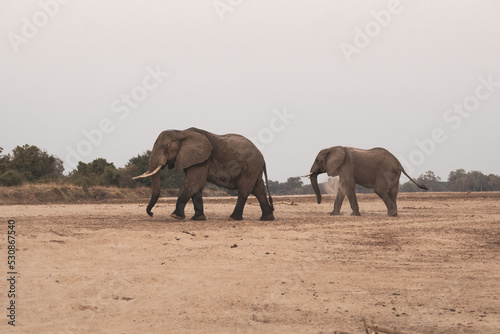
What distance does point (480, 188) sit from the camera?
213ft

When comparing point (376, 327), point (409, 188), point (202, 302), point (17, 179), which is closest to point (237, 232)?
point (202, 302)

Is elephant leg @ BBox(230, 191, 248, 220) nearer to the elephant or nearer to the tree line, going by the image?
the elephant

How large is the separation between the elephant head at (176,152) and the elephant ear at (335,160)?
5277 millimetres

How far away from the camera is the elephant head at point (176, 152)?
15.6m

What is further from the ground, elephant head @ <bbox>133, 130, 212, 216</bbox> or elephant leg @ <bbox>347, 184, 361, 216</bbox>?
elephant head @ <bbox>133, 130, 212, 216</bbox>

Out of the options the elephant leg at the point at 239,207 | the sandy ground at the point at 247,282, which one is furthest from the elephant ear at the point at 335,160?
the sandy ground at the point at 247,282

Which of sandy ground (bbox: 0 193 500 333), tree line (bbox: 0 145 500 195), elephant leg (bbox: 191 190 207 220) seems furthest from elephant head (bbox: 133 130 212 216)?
tree line (bbox: 0 145 500 195)

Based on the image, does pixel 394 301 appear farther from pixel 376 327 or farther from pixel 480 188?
pixel 480 188

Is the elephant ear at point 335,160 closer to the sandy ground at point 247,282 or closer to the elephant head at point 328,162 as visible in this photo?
the elephant head at point 328,162

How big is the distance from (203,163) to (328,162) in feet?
18.0

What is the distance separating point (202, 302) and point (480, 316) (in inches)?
119

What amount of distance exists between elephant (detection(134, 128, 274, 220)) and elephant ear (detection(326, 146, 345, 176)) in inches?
144

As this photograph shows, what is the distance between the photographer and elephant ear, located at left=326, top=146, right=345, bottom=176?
19656 millimetres

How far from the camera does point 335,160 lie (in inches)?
774
